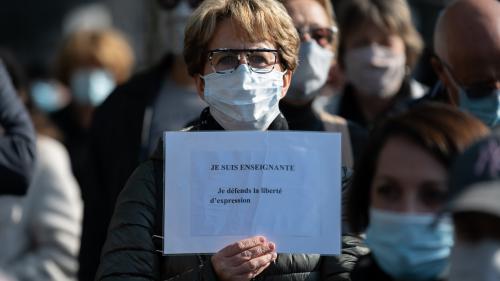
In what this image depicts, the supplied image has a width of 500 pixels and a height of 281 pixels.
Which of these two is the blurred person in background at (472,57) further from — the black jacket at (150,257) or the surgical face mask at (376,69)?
the surgical face mask at (376,69)

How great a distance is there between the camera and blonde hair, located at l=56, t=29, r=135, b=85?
875cm

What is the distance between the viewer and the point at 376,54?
6.45 meters

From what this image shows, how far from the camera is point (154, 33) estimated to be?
895 cm

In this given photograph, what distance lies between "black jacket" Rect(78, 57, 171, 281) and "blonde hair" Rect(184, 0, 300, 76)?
4.44 ft

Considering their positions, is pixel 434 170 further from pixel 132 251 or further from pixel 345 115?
pixel 345 115

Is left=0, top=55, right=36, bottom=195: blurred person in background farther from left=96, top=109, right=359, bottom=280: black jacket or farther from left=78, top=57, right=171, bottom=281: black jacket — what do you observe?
left=96, top=109, right=359, bottom=280: black jacket

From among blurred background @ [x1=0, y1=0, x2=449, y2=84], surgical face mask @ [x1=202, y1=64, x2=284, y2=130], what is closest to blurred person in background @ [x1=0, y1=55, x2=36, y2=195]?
surgical face mask @ [x1=202, y1=64, x2=284, y2=130]

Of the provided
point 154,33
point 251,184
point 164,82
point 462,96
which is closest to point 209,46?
point 251,184

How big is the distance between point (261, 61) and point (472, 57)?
2.53ft

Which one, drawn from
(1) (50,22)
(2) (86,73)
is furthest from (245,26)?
(1) (50,22)

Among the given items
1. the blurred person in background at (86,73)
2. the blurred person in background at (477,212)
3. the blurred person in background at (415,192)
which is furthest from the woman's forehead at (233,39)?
the blurred person in background at (86,73)

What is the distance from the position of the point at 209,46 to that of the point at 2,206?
169cm

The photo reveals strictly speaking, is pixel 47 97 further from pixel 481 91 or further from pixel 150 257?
pixel 150 257

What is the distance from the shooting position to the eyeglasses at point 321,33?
5.42m
